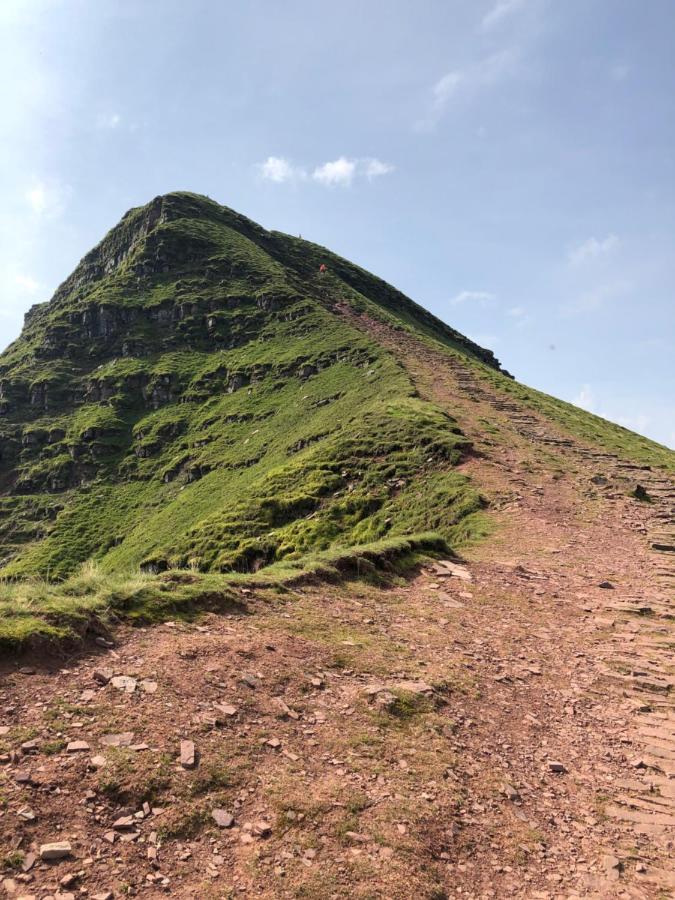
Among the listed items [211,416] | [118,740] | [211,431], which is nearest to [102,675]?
[118,740]

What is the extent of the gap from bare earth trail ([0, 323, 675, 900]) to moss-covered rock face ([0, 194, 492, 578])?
11378 mm

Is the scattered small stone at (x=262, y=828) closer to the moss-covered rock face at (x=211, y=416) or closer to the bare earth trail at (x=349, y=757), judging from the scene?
the bare earth trail at (x=349, y=757)

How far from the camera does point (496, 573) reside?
15.9 metres

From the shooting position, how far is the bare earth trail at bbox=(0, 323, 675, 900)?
198 inches

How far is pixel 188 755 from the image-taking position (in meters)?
6.10

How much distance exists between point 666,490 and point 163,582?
973 inches

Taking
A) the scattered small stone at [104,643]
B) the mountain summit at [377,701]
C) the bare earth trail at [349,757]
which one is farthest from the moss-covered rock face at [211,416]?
the scattered small stone at [104,643]

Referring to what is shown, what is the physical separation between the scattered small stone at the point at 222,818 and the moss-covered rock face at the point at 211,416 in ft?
55.6

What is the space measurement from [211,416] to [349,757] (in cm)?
6259

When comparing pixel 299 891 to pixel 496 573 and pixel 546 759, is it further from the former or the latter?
pixel 496 573

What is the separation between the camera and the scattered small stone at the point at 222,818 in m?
5.39

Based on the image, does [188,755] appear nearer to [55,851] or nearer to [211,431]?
[55,851]

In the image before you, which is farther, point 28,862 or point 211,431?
point 211,431

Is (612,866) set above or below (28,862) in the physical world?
below
